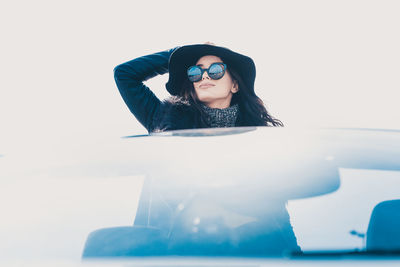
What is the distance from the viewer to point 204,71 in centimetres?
262

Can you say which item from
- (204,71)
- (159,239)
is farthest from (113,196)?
(204,71)

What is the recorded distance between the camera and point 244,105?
2904mm

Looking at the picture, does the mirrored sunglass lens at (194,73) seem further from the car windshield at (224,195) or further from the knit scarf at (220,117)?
the car windshield at (224,195)

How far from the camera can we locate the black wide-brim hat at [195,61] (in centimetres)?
269

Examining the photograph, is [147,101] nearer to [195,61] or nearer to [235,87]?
[195,61]

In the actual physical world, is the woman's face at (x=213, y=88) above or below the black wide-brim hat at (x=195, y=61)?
below

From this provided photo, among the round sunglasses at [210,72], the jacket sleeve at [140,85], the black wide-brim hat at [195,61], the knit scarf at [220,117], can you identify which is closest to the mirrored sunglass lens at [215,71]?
the round sunglasses at [210,72]

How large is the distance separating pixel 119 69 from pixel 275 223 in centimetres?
213

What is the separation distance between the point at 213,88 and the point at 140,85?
640 mm

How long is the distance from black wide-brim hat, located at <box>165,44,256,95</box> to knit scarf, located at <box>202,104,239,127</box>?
1.16 ft

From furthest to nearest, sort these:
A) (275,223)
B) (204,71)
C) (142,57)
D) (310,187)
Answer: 1. (142,57)
2. (204,71)
3. (310,187)
4. (275,223)

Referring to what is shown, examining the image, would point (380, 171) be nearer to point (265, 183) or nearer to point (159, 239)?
point (265, 183)

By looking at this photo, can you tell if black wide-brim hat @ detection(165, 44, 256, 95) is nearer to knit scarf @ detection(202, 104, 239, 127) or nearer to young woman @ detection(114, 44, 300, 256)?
young woman @ detection(114, 44, 300, 256)

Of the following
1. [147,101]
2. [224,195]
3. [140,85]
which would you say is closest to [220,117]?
[147,101]
